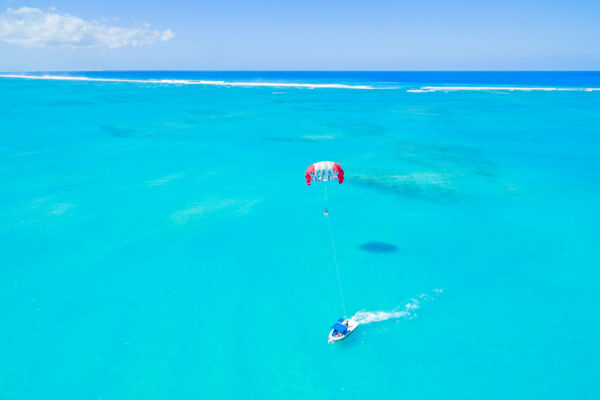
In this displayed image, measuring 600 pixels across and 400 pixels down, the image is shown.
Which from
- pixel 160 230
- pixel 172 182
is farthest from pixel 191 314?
pixel 172 182

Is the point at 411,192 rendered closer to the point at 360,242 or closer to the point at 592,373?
the point at 360,242

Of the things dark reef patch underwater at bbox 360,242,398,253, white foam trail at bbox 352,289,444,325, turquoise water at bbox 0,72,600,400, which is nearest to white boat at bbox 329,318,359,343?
turquoise water at bbox 0,72,600,400

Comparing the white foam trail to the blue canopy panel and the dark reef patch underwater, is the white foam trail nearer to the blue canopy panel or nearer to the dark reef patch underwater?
the blue canopy panel

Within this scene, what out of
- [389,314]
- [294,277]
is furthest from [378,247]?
[389,314]

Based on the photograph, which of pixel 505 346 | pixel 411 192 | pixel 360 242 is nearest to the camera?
pixel 505 346

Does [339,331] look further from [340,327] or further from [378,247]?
[378,247]

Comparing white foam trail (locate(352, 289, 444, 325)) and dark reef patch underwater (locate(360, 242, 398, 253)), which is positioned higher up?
dark reef patch underwater (locate(360, 242, 398, 253))
